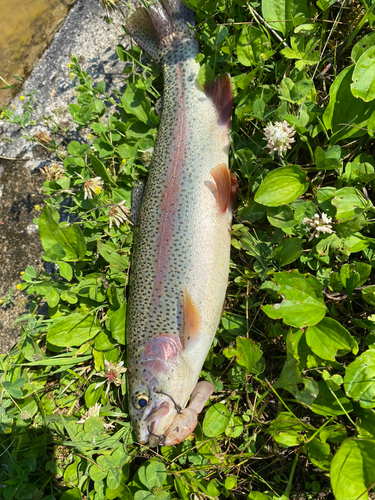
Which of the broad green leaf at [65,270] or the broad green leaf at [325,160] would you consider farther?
the broad green leaf at [65,270]

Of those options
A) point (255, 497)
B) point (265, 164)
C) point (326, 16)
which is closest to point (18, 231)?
point (265, 164)

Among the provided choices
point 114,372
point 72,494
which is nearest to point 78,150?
point 114,372

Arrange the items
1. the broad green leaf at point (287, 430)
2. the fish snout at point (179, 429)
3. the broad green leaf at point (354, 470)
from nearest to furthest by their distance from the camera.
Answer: the broad green leaf at point (354, 470) → the broad green leaf at point (287, 430) → the fish snout at point (179, 429)

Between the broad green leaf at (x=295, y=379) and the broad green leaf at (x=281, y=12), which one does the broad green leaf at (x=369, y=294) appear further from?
the broad green leaf at (x=281, y=12)

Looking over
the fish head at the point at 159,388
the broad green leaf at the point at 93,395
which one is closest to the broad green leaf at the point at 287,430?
the fish head at the point at 159,388

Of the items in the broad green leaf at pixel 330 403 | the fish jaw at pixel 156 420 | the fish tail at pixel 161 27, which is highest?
the fish tail at pixel 161 27

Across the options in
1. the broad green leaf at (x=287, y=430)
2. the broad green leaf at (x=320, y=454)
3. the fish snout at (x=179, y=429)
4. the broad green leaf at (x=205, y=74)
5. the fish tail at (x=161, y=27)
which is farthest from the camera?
the fish tail at (x=161, y=27)

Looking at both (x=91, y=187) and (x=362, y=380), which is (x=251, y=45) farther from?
(x=362, y=380)
